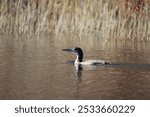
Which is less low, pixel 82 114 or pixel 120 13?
pixel 120 13

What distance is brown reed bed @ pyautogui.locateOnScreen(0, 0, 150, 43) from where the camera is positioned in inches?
1036

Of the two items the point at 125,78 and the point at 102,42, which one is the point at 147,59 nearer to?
the point at 125,78

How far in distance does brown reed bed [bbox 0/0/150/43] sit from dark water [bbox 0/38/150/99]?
2942mm

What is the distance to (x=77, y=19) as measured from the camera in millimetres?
26906

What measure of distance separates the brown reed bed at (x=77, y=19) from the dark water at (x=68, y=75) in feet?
9.65

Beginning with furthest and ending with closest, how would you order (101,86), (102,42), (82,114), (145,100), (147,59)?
(102,42), (147,59), (101,86), (145,100), (82,114)

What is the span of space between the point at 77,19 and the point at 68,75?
34.3 ft

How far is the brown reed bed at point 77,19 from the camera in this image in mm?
26312

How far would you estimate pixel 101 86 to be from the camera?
1498 cm

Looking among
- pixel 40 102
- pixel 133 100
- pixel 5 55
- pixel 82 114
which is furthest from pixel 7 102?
pixel 5 55

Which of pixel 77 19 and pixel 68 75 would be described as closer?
pixel 68 75

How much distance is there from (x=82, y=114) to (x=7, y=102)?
168 cm

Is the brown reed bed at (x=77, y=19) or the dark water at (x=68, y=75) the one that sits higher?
the brown reed bed at (x=77, y=19)

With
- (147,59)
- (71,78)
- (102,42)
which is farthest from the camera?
(102,42)
